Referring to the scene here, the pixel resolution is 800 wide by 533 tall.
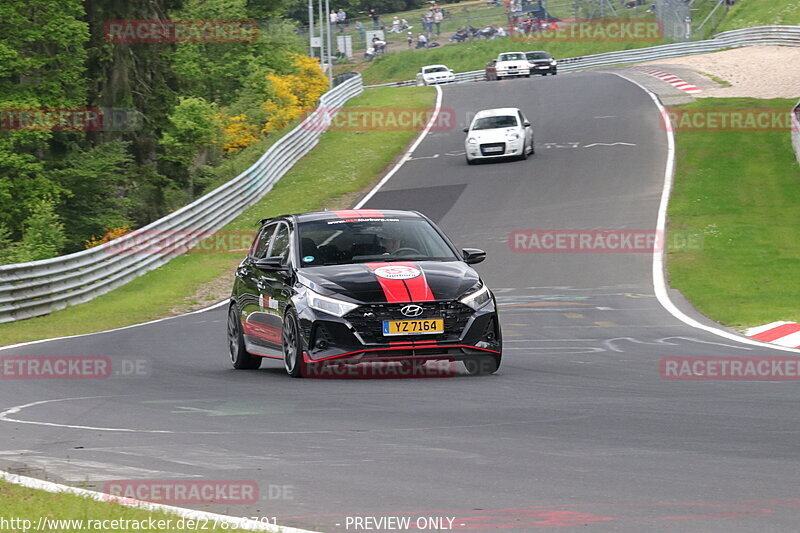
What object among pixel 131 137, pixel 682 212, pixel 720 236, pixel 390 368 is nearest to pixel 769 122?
pixel 682 212

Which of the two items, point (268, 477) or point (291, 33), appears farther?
point (291, 33)

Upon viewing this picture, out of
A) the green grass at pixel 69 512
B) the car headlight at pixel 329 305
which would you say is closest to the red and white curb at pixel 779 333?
the car headlight at pixel 329 305

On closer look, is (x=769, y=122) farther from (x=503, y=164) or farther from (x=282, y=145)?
(x=282, y=145)

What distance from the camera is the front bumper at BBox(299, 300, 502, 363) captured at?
1115 cm

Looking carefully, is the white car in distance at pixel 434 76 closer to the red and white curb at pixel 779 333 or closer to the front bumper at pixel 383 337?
the red and white curb at pixel 779 333

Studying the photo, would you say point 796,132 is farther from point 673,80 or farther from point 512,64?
point 512,64

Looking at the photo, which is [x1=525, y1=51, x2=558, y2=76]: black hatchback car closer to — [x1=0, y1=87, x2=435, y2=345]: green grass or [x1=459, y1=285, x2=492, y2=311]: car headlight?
[x1=0, y1=87, x2=435, y2=345]: green grass

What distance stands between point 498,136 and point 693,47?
3602 centimetres

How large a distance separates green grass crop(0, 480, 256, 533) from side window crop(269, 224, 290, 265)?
6.41m

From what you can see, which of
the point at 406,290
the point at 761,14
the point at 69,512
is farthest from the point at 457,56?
the point at 69,512

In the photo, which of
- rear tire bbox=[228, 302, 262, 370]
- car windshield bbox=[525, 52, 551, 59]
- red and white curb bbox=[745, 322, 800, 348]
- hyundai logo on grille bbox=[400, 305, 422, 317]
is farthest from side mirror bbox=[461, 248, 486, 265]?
car windshield bbox=[525, 52, 551, 59]

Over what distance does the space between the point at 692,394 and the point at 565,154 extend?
3041 centimetres

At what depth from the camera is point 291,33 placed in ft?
241

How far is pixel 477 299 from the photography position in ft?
37.8
